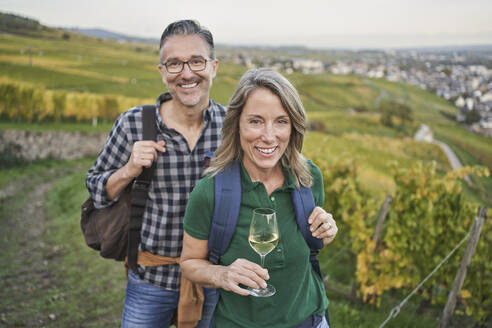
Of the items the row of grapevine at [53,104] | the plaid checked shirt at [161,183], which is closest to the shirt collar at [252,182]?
the plaid checked shirt at [161,183]

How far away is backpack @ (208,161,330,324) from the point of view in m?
1.63

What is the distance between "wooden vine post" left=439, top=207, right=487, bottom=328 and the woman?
2.57m

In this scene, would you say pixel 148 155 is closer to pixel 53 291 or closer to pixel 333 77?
pixel 53 291

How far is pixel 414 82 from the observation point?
1345cm

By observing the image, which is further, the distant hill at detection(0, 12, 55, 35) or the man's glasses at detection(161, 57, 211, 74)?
the distant hill at detection(0, 12, 55, 35)

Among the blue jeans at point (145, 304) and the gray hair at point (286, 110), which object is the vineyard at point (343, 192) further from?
the blue jeans at point (145, 304)

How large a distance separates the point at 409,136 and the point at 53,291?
10610 mm

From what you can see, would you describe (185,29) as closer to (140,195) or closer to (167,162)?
(167,162)

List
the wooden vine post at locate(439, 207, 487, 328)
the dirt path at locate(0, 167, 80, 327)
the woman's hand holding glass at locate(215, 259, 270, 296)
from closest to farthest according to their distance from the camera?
1. the woman's hand holding glass at locate(215, 259, 270, 296)
2. the wooden vine post at locate(439, 207, 487, 328)
3. the dirt path at locate(0, 167, 80, 327)

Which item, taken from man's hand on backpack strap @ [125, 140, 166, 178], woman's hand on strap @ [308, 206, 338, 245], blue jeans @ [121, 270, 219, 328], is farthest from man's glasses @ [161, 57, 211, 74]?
blue jeans @ [121, 270, 219, 328]

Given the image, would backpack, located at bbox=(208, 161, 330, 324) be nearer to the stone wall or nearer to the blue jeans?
the blue jeans

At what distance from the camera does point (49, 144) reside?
13727 millimetres

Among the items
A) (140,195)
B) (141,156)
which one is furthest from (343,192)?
(141,156)

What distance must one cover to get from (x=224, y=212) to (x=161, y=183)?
2.38 ft
